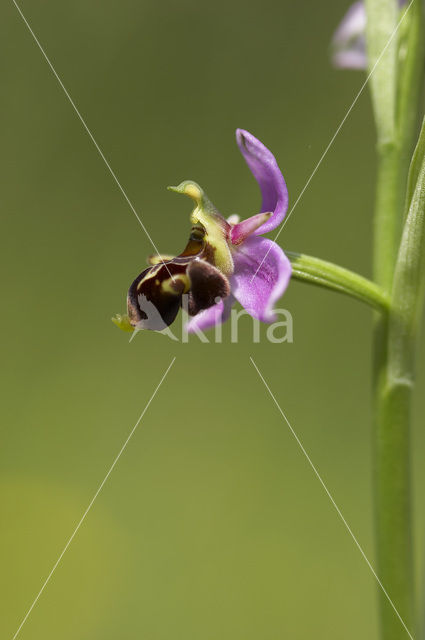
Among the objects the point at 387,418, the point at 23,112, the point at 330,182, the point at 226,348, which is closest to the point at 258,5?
the point at 330,182

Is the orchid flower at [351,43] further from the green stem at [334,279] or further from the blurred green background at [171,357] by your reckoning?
→ the blurred green background at [171,357]

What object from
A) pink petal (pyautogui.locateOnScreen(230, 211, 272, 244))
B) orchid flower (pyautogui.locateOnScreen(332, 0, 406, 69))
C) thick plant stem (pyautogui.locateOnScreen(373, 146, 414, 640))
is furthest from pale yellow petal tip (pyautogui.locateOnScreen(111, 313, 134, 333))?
orchid flower (pyautogui.locateOnScreen(332, 0, 406, 69))

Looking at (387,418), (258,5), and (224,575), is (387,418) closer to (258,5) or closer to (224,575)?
(224,575)

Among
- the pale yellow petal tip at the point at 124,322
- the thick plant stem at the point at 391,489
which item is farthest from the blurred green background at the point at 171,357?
the pale yellow petal tip at the point at 124,322

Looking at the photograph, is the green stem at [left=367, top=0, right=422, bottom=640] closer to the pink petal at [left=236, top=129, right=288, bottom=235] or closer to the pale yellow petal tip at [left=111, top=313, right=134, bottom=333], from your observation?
the pink petal at [left=236, top=129, right=288, bottom=235]

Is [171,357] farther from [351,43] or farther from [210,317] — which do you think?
[210,317]
